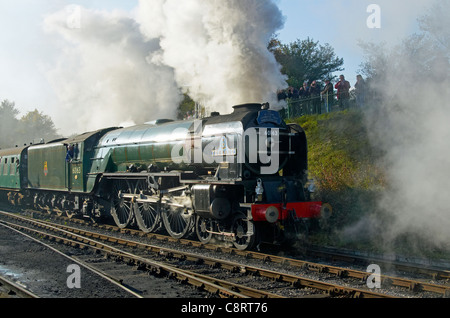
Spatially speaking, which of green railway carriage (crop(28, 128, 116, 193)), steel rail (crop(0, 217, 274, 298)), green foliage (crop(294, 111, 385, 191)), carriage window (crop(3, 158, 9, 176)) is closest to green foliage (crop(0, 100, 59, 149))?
carriage window (crop(3, 158, 9, 176))

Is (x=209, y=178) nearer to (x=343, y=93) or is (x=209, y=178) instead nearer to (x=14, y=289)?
(x=14, y=289)

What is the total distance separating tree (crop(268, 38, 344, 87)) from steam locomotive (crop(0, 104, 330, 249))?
18.0 m

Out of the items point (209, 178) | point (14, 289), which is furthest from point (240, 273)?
point (14, 289)

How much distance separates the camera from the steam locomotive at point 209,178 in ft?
29.9

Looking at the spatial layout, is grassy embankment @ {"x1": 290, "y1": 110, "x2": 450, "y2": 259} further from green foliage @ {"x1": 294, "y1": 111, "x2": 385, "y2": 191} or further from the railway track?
the railway track

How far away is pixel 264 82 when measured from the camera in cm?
1162

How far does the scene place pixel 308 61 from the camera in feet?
99.0

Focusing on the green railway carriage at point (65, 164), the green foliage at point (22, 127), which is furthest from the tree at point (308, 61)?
the green foliage at point (22, 127)

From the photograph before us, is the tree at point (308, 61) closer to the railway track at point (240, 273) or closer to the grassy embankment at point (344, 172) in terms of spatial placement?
the grassy embankment at point (344, 172)

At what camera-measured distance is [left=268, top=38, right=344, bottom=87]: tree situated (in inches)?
1168

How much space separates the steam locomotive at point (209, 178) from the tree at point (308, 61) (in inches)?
710

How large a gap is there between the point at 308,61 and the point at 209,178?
74.0 ft
